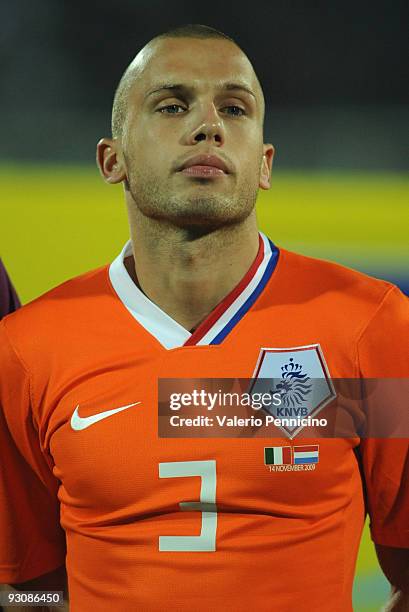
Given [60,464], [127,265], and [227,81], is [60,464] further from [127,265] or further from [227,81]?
[227,81]

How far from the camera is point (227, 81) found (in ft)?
3.66

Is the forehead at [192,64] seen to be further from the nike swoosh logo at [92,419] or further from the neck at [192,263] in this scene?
the nike swoosh logo at [92,419]

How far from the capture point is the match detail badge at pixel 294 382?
3.58 ft

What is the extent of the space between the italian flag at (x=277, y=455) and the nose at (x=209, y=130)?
400 mm

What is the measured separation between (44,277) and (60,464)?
0.47 metres

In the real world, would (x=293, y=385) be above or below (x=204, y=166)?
below

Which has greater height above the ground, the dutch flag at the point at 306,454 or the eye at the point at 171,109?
the eye at the point at 171,109

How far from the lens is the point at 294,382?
1104 millimetres

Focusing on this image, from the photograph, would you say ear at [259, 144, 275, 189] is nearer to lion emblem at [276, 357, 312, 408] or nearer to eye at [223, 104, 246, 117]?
eye at [223, 104, 246, 117]

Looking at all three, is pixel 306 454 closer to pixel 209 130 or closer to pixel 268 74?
pixel 209 130

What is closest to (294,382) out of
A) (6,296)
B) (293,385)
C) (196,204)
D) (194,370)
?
(293,385)

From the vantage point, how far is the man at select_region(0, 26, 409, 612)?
1.06m

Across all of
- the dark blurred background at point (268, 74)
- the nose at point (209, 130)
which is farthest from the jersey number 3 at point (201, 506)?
the dark blurred background at point (268, 74)

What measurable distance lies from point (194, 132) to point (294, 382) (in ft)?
1.15
